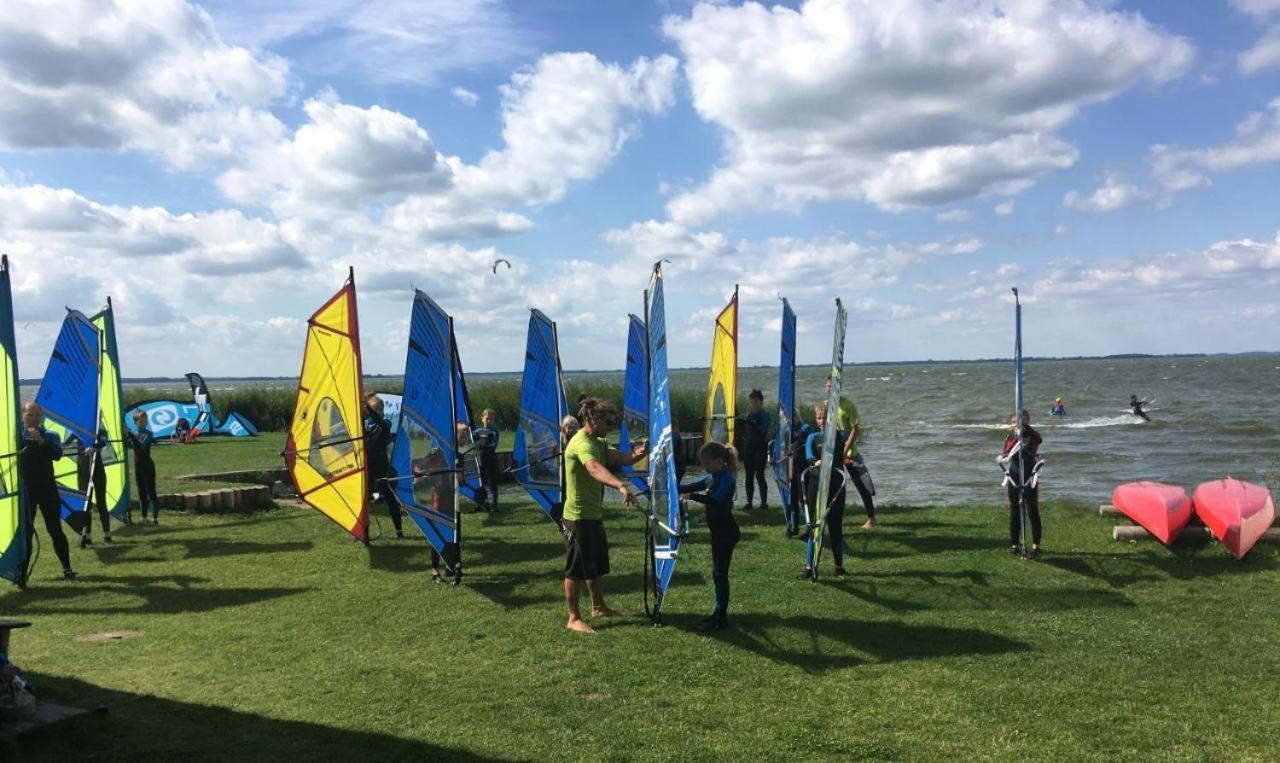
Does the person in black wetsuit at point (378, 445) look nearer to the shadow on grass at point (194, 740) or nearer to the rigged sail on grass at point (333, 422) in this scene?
the rigged sail on grass at point (333, 422)

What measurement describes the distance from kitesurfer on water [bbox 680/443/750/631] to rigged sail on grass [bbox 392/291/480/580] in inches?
118

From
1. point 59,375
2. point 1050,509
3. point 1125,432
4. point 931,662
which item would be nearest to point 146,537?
point 59,375

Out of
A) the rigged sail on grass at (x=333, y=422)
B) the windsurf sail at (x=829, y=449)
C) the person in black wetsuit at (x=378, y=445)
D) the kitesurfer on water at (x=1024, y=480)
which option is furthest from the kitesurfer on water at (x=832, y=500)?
the person in black wetsuit at (x=378, y=445)

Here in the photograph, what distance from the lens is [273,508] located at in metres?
14.4

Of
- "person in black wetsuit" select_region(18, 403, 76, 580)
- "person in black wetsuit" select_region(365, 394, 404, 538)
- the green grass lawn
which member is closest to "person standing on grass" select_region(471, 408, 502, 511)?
"person in black wetsuit" select_region(365, 394, 404, 538)

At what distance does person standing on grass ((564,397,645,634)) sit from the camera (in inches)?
272

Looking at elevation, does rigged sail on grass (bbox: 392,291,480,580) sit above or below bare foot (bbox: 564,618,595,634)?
above

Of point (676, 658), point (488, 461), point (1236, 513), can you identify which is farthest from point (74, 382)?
point (1236, 513)

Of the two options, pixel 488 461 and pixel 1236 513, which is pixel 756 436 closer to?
pixel 488 461

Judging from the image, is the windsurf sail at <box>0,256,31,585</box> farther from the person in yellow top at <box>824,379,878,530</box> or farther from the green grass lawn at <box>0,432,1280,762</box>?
the person in yellow top at <box>824,379,878,530</box>

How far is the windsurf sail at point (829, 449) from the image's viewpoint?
8359 millimetres

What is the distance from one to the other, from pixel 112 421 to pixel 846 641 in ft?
36.9

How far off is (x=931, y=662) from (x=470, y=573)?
16.5ft

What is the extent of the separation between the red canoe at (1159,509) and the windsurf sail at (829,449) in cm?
405
